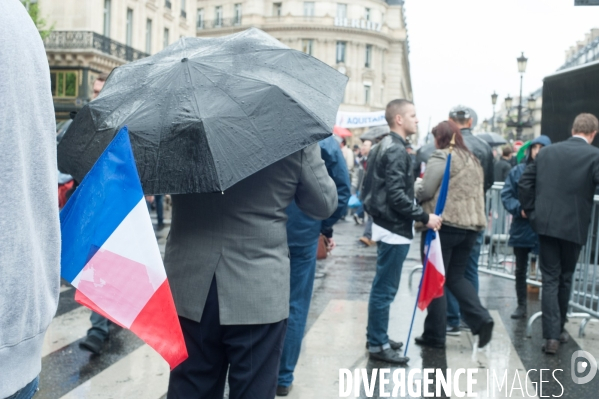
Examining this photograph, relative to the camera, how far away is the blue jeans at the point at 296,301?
15.0 ft

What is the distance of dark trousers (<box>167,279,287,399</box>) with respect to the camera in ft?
9.99

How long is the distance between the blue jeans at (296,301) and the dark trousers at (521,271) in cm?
336

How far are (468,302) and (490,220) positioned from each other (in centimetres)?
291

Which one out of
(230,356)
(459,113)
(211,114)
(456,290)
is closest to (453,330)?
(456,290)

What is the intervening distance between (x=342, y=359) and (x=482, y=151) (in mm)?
2394

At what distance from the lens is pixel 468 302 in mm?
5812

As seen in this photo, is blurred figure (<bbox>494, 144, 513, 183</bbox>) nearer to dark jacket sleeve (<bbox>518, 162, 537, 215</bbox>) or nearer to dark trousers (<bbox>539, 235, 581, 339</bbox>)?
dark jacket sleeve (<bbox>518, 162, 537, 215</bbox>)

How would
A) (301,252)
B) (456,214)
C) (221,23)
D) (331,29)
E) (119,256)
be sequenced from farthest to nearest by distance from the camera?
(221,23), (331,29), (456,214), (301,252), (119,256)

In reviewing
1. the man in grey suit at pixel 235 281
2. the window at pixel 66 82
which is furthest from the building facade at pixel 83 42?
the man in grey suit at pixel 235 281

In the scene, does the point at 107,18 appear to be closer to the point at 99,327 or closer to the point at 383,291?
the point at 99,327

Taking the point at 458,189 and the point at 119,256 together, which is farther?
the point at 458,189

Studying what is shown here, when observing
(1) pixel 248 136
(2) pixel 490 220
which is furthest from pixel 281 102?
(2) pixel 490 220

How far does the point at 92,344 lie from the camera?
559cm

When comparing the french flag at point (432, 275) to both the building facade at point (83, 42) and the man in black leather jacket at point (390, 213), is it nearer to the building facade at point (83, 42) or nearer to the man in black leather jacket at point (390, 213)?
the man in black leather jacket at point (390, 213)
